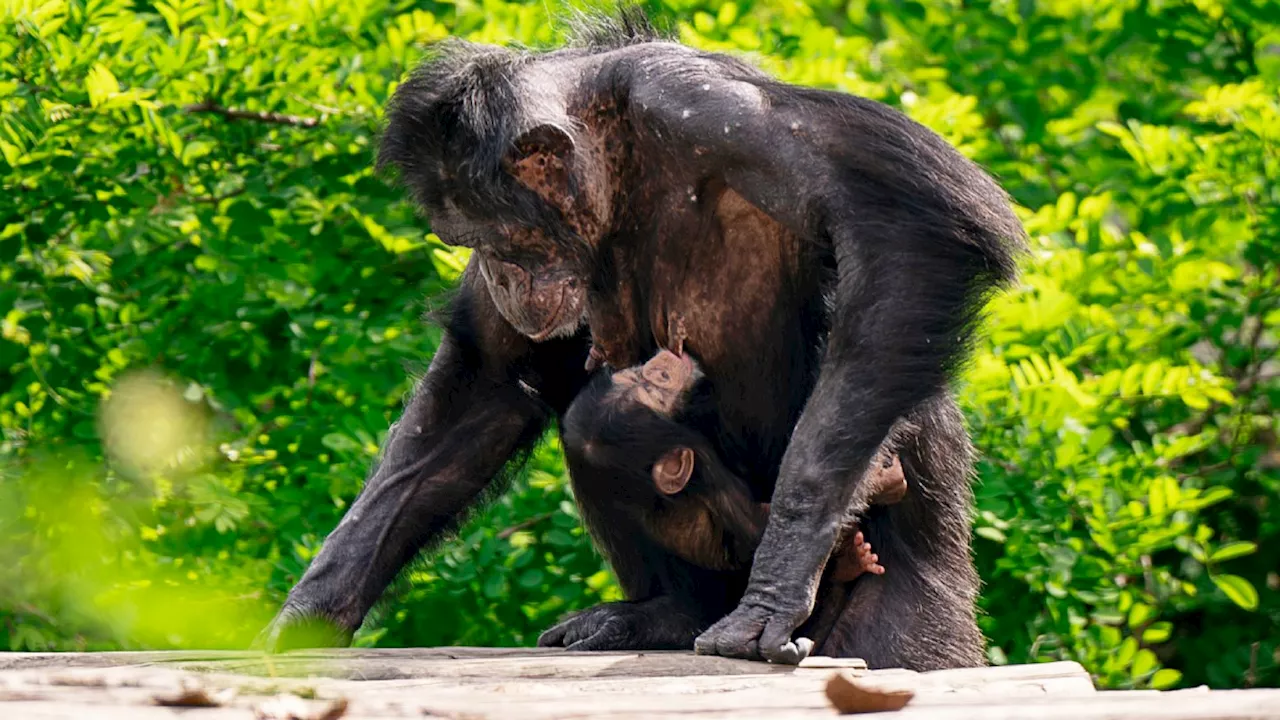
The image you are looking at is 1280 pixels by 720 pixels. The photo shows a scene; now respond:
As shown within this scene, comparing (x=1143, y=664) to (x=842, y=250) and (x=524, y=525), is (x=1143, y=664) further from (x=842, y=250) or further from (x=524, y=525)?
(x=842, y=250)

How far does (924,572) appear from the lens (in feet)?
12.6

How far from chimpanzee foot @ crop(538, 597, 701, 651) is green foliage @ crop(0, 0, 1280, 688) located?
1.12 m

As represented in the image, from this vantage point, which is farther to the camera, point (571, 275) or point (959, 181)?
point (571, 275)

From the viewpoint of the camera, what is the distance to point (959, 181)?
360 centimetres

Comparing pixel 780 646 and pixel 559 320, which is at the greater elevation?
pixel 559 320

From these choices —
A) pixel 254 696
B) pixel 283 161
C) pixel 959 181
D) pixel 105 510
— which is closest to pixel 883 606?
pixel 959 181

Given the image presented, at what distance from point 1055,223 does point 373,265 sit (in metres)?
2.33

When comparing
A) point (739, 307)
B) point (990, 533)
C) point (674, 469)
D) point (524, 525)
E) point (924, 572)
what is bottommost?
point (524, 525)

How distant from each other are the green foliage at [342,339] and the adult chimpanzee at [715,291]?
0.90 meters

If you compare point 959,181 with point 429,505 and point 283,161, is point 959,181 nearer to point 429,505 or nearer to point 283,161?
point 429,505

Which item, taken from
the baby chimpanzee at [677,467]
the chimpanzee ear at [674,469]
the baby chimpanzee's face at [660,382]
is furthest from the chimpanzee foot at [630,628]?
the baby chimpanzee's face at [660,382]

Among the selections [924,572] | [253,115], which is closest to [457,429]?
[924,572]

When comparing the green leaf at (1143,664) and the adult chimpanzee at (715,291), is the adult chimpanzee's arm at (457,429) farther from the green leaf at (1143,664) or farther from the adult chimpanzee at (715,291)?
the green leaf at (1143,664)

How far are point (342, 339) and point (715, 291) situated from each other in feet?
6.40
